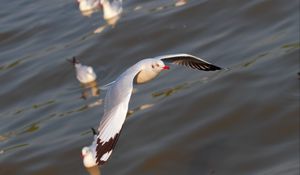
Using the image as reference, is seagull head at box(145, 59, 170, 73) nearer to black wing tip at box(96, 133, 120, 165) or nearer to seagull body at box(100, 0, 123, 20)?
black wing tip at box(96, 133, 120, 165)

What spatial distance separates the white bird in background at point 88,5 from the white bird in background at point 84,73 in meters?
3.51

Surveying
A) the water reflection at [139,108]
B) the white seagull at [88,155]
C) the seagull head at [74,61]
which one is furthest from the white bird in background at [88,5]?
the white seagull at [88,155]

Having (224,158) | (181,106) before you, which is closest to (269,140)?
(224,158)

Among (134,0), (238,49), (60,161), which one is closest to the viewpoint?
(60,161)

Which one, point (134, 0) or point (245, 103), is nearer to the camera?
point (245, 103)

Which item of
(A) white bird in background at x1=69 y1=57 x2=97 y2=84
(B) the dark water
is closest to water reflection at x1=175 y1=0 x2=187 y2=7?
(B) the dark water

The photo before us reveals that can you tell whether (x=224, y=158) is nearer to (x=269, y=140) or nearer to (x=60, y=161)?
(x=269, y=140)

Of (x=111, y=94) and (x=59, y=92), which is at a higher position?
(x=111, y=94)

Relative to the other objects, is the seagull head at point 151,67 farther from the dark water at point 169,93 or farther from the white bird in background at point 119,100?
the dark water at point 169,93

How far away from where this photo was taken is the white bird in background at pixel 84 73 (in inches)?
523

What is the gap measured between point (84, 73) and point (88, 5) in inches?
164

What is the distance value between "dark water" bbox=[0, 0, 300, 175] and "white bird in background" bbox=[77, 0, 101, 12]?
0.53 m

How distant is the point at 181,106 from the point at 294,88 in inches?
59.0

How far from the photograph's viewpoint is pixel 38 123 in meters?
12.5
